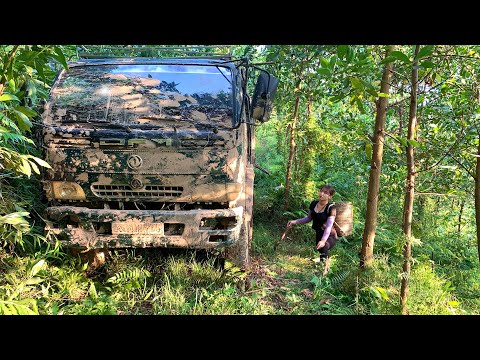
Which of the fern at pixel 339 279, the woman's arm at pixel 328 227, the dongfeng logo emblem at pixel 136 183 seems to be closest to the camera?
the dongfeng logo emblem at pixel 136 183

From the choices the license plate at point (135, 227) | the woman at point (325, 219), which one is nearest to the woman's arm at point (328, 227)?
the woman at point (325, 219)

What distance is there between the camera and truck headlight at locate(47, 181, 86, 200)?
3.86 m

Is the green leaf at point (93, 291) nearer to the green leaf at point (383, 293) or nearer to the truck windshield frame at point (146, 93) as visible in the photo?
the truck windshield frame at point (146, 93)

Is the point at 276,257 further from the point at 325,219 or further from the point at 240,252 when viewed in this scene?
the point at 240,252

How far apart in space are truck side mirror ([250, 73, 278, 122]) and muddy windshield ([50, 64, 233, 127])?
0.31 metres

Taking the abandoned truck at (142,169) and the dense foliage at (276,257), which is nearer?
the dense foliage at (276,257)

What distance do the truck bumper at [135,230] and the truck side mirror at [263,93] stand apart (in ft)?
4.36

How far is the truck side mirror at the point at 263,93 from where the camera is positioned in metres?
4.23

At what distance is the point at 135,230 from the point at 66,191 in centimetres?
79

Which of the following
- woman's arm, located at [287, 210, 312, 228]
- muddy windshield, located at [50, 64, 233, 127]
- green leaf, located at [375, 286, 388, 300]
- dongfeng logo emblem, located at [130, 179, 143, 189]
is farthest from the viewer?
woman's arm, located at [287, 210, 312, 228]

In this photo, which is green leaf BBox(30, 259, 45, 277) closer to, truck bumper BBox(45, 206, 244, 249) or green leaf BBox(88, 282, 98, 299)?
truck bumper BBox(45, 206, 244, 249)

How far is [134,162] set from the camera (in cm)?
384

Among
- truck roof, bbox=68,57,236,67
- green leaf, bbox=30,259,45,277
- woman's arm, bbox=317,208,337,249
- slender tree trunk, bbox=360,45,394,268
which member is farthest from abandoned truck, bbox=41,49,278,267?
slender tree trunk, bbox=360,45,394,268

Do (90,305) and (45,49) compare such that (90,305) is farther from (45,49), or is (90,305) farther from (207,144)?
(45,49)
